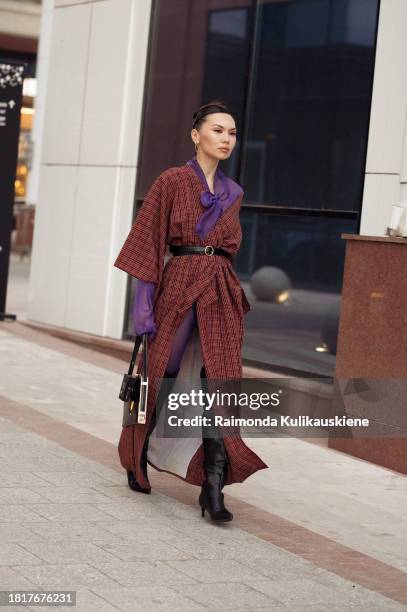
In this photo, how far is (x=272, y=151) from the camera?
10586 millimetres

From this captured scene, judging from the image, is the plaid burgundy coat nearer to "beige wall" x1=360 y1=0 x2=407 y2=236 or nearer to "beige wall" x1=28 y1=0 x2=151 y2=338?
"beige wall" x1=360 y1=0 x2=407 y2=236

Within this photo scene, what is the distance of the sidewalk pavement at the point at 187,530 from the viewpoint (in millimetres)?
5082

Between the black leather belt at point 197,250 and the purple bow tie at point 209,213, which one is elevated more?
the purple bow tie at point 209,213

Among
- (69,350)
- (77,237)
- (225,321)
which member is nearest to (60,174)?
(77,237)

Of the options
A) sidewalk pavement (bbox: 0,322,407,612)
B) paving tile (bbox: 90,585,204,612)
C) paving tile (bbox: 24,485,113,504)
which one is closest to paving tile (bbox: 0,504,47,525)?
sidewalk pavement (bbox: 0,322,407,612)

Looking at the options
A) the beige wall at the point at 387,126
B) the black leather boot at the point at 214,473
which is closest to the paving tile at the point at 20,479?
the black leather boot at the point at 214,473

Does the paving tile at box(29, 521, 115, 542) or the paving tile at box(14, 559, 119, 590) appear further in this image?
the paving tile at box(29, 521, 115, 542)

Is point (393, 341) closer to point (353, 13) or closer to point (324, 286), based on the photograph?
point (324, 286)

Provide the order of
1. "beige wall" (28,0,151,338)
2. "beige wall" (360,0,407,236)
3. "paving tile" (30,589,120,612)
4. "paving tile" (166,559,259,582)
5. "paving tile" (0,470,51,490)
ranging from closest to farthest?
1. "paving tile" (30,589,120,612)
2. "paving tile" (166,559,259,582)
3. "paving tile" (0,470,51,490)
4. "beige wall" (360,0,407,236)
5. "beige wall" (28,0,151,338)

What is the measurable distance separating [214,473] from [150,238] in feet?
3.86

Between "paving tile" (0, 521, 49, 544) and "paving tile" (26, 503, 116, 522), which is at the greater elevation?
"paving tile" (0, 521, 49, 544)

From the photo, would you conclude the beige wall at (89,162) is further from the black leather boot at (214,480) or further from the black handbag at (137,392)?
the black leather boot at (214,480)

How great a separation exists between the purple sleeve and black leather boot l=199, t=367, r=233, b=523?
0.51 meters

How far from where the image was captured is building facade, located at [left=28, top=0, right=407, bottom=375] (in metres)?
9.72
